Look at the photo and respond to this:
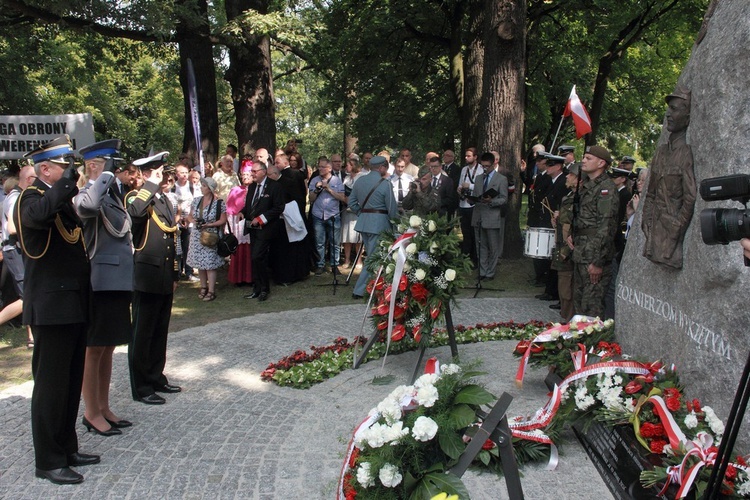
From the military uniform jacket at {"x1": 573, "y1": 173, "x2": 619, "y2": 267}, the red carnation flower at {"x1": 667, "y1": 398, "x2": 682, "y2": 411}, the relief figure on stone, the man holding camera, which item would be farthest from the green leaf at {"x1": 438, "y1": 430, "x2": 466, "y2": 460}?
the man holding camera

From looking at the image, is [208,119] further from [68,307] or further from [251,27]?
[68,307]

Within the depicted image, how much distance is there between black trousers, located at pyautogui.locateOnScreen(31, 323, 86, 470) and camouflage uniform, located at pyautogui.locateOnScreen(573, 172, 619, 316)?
515cm

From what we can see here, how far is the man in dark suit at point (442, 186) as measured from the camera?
12328mm

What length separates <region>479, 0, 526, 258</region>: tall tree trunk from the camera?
42.1 feet

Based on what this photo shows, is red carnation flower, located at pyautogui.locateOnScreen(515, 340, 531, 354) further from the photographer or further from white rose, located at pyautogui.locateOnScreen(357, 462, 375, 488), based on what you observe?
the photographer

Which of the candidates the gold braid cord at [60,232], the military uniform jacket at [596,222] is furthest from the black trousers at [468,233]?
the gold braid cord at [60,232]

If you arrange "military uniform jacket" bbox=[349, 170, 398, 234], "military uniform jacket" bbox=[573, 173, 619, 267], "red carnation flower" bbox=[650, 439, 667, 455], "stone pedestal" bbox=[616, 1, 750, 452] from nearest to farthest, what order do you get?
"red carnation flower" bbox=[650, 439, 667, 455]
"stone pedestal" bbox=[616, 1, 750, 452]
"military uniform jacket" bbox=[573, 173, 619, 267]
"military uniform jacket" bbox=[349, 170, 398, 234]

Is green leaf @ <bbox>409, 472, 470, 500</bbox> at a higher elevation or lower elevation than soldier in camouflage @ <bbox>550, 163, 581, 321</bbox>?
lower

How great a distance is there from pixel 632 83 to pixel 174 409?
28.0 m

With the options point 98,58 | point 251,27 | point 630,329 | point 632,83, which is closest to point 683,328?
point 630,329

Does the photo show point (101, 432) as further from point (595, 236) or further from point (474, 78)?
point (474, 78)

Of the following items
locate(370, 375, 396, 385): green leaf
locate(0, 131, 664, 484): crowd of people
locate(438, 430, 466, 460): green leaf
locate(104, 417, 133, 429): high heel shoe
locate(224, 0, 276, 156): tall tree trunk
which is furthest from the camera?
locate(224, 0, 276, 156): tall tree trunk

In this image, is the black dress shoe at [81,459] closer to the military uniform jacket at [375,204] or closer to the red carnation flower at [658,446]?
the red carnation flower at [658,446]

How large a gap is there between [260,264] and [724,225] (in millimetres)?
8962
